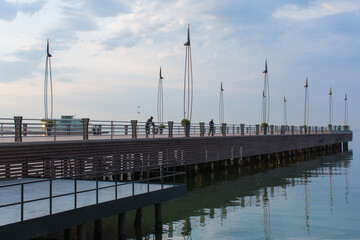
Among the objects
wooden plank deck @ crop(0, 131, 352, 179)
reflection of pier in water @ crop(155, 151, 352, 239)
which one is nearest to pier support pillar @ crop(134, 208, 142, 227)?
reflection of pier in water @ crop(155, 151, 352, 239)

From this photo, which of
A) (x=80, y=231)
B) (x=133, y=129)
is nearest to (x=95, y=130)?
(x=133, y=129)

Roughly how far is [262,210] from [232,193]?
6064mm

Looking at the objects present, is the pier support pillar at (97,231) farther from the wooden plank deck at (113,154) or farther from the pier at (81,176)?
the wooden plank deck at (113,154)

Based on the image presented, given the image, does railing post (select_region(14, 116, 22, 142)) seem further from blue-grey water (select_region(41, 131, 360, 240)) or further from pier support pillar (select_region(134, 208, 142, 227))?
pier support pillar (select_region(134, 208, 142, 227))

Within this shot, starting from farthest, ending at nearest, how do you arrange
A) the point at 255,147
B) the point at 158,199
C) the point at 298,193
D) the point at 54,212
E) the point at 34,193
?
the point at 255,147 → the point at 298,193 → the point at 158,199 → the point at 34,193 → the point at 54,212

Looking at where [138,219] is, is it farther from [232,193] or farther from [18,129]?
[232,193]

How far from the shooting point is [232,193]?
29484mm

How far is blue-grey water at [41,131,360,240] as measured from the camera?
1848 cm

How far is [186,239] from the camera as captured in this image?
17.4 m

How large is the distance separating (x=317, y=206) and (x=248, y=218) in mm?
→ 5804

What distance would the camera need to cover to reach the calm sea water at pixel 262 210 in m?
18.7

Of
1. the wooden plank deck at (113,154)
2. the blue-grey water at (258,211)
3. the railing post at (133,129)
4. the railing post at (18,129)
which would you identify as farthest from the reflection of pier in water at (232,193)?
the railing post at (18,129)

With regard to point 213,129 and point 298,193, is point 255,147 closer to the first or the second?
point 213,129

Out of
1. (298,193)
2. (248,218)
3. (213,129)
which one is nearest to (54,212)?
(248,218)
